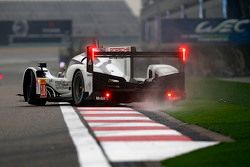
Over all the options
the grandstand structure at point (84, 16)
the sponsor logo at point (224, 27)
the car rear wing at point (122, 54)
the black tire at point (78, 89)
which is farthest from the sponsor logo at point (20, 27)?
the car rear wing at point (122, 54)

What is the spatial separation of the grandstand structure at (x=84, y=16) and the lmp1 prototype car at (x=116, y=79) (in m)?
126

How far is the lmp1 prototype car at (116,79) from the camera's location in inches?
688

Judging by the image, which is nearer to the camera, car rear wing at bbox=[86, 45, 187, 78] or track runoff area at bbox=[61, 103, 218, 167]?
track runoff area at bbox=[61, 103, 218, 167]

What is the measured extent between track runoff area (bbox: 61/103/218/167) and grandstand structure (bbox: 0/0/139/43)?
131 meters

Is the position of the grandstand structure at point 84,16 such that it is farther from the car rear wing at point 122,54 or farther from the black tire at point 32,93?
the car rear wing at point 122,54

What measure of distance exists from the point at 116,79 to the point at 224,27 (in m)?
36.4

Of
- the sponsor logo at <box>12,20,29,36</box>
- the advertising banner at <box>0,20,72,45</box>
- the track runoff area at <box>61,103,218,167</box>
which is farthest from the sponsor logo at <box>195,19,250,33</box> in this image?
the sponsor logo at <box>12,20,29,36</box>

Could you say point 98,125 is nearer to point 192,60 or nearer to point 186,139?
point 186,139

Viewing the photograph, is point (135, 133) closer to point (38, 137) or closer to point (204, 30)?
point (38, 137)

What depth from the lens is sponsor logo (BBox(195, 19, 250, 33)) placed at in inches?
2073

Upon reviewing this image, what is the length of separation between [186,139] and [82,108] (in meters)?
6.69

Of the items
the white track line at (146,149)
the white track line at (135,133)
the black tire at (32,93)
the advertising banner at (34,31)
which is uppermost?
Result: the advertising banner at (34,31)

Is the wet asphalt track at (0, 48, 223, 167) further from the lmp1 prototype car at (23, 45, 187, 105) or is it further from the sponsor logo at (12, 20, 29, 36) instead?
the sponsor logo at (12, 20, 29, 36)

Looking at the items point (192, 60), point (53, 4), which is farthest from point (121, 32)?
point (192, 60)
